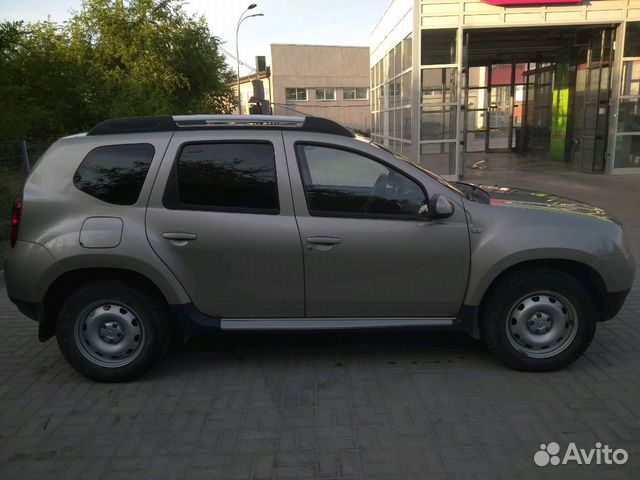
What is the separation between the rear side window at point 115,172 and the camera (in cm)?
379

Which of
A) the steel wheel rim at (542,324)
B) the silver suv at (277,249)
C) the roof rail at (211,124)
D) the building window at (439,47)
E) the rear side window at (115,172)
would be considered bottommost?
the steel wheel rim at (542,324)

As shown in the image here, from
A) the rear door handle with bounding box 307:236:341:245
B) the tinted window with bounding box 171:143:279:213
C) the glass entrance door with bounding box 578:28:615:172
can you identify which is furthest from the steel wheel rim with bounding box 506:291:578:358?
the glass entrance door with bounding box 578:28:615:172

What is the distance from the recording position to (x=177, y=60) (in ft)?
62.2

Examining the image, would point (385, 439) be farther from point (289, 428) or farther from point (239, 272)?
point (239, 272)

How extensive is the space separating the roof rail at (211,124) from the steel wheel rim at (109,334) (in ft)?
4.07

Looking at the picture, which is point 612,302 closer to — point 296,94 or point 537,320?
point 537,320

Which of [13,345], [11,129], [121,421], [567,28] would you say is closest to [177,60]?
[11,129]

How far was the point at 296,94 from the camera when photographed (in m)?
48.8

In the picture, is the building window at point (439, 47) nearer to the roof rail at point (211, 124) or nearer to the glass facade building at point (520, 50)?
the glass facade building at point (520, 50)

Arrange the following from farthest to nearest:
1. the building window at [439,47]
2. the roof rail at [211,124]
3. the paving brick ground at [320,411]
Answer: the building window at [439,47]
the roof rail at [211,124]
the paving brick ground at [320,411]

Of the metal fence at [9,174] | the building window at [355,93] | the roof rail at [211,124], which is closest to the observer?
the roof rail at [211,124]

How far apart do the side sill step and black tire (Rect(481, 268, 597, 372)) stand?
0.34m

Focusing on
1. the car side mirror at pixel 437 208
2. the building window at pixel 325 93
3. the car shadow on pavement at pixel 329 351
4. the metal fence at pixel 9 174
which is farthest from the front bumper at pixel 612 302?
the building window at pixel 325 93

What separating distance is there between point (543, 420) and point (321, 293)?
5.24 ft
